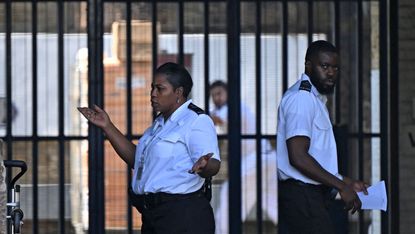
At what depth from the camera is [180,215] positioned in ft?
23.1

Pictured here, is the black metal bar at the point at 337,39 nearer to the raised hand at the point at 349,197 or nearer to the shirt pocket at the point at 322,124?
the shirt pocket at the point at 322,124

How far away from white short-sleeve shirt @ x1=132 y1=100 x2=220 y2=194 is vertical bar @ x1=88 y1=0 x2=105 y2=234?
171cm

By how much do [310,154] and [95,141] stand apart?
7.22 ft

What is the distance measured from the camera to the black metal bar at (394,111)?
8.94 meters

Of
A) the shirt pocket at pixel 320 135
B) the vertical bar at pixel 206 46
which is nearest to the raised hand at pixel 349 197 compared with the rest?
the shirt pocket at pixel 320 135

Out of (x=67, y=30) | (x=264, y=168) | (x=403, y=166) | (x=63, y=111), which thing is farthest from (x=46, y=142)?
(x=403, y=166)

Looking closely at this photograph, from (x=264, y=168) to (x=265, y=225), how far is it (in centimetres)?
43

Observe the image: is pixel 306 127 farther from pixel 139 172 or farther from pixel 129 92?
pixel 129 92

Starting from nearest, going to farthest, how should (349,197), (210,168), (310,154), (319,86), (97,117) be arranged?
(210,168) → (349,197) → (310,154) → (319,86) → (97,117)

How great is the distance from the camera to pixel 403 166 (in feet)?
29.5

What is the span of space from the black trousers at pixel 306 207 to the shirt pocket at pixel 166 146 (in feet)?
2.36

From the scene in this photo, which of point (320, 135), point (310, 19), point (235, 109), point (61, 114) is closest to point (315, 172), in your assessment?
point (320, 135)

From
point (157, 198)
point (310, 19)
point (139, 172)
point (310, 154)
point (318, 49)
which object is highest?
point (310, 19)

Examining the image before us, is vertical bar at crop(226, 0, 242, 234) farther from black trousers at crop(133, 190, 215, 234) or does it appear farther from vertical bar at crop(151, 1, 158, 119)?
black trousers at crop(133, 190, 215, 234)
